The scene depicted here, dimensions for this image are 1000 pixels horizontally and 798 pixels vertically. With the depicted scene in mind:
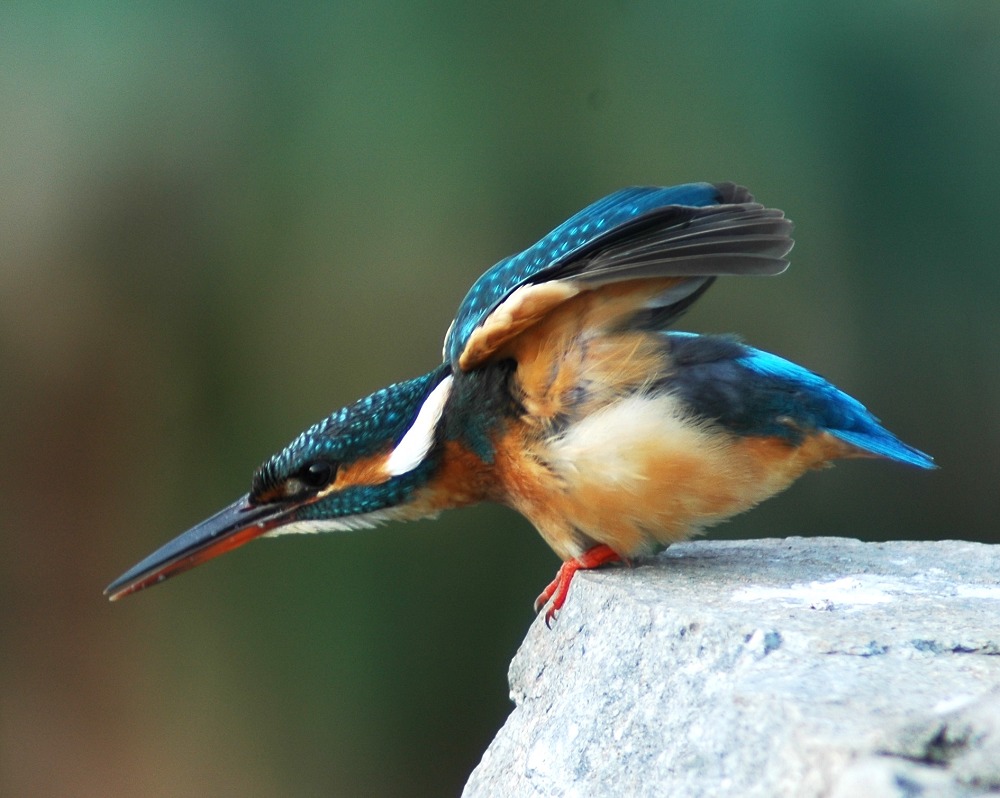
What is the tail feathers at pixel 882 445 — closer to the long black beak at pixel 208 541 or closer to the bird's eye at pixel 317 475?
the bird's eye at pixel 317 475

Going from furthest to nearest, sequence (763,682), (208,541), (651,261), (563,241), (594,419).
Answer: (208,541) < (563,241) < (594,419) < (651,261) < (763,682)

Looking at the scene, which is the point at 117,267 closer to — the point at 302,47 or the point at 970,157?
the point at 302,47

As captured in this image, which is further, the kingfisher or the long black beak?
the long black beak

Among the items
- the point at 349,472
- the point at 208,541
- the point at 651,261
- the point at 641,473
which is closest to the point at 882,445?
the point at 641,473

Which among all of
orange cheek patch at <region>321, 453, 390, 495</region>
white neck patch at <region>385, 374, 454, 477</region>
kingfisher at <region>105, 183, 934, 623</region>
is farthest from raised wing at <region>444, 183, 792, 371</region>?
orange cheek patch at <region>321, 453, 390, 495</region>

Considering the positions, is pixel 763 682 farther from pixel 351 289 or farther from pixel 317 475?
pixel 351 289

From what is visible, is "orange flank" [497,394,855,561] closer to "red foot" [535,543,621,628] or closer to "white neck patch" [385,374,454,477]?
"red foot" [535,543,621,628]

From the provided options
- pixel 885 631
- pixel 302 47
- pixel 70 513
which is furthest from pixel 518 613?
pixel 885 631
